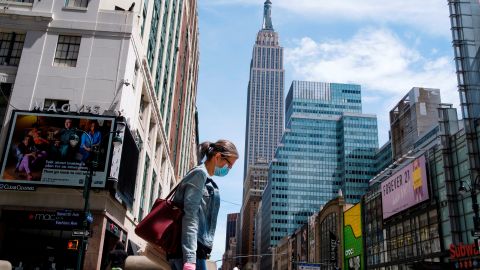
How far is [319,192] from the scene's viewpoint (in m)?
148

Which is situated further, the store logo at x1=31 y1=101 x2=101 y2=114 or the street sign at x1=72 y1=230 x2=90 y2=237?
the store logo at x1=31 y1=101 x2=101 y2=114

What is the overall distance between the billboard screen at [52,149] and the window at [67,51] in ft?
11.6

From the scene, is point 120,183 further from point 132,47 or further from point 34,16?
point 34,16

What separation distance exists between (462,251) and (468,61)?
707 inches

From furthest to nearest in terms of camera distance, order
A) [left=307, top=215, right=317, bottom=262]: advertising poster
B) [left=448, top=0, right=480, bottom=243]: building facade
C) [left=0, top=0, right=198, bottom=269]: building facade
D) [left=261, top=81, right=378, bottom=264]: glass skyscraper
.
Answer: [left=261, top=81, right=378, bottom=264]: glass skyscraper, [left=307, top=215, right=317, bottom=262]: advertising poster, [left=448, top=0, right=480, bottom=243]: building facade, [left=0, top=0, right=198, bottom=269]: building facade

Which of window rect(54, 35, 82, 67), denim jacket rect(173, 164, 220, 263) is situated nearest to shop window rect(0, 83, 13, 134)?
window rect(54, 35, 82, 67)

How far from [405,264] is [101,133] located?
116ft

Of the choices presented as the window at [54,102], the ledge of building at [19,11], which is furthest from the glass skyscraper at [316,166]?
the window at [54,102]

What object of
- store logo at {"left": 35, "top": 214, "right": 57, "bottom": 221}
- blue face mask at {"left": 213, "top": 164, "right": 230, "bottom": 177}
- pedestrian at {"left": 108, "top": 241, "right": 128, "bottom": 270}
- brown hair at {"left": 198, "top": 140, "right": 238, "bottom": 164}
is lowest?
pedestrian at {"left": 108, "top": 241, "right": 128, "bottom": 270}

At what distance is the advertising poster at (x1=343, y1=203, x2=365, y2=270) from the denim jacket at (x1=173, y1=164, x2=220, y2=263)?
189 ft

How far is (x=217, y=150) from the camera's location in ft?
16.0

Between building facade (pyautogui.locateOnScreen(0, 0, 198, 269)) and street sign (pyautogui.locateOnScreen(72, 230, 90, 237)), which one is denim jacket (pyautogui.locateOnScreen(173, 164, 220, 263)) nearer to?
street sign (pyautogui.locateOnScreen(72, 230, 90, 237))

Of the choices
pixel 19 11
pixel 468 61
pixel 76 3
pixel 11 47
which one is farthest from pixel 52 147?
pixel 468 61

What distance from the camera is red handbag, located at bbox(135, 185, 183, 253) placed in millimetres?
4148
